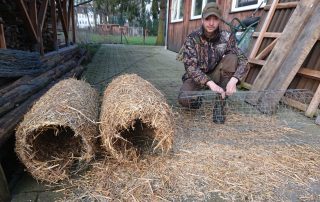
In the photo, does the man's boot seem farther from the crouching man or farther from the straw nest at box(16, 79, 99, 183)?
the straw nest at box(16, 79, 99, 183)

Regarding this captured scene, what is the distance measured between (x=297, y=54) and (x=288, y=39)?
35 cm

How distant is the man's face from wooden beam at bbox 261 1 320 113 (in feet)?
4.58

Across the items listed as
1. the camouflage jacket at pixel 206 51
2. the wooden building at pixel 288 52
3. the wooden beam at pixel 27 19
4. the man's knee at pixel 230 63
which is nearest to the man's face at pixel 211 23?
the camouflage jacket at pixel 206 51

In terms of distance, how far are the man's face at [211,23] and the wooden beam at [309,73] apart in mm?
1701

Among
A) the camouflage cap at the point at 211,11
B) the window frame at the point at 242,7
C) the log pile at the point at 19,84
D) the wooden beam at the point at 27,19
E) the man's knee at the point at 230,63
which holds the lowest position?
the log pile at the point at 19,84

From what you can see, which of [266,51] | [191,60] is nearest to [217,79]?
[191,60]

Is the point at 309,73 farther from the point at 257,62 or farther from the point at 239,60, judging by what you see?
the point at 239,60

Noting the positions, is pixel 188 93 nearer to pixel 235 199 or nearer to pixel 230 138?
pixel 230 138

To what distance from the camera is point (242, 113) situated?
399cm

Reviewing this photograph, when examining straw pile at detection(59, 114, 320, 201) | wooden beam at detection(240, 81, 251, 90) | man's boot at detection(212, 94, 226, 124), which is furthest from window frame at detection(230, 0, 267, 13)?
straw pile at detection(59, 114, 320, 201)

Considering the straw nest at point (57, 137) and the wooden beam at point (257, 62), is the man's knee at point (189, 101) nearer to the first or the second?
→ the straw nest at point (57, 137)

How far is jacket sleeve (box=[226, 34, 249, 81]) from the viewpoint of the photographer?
337 cm

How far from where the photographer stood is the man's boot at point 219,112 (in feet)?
11.9

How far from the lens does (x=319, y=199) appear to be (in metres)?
2.13
